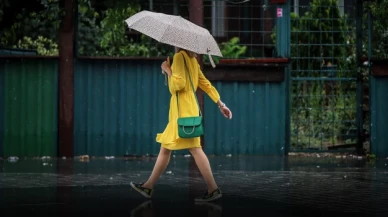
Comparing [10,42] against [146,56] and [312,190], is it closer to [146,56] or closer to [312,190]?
[146,56]

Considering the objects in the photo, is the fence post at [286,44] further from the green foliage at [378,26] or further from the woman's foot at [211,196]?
the woman's foot at [211,196]

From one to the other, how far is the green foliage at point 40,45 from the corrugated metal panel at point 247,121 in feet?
11.0

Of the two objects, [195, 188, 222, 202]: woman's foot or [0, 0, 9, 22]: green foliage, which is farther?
[0, 0, 9, 22]: green foliage

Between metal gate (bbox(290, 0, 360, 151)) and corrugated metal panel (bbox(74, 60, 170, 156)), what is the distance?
235cm

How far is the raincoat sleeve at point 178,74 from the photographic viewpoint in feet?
30.9

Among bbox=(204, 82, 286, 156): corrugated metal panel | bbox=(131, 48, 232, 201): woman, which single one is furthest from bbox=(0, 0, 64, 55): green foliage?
bbox=(131, 48, 232, 201): woman

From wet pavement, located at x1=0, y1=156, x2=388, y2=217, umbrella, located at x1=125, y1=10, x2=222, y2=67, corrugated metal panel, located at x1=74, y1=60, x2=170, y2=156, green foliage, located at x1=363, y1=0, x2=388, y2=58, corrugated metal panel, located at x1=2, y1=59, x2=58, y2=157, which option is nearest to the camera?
wet pavement, located at x1=0, y1=156, x2=388, y2=217

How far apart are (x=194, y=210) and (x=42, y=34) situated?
8.66 m

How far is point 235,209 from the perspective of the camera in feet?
29.0

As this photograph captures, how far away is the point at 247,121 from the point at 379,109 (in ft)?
7.23

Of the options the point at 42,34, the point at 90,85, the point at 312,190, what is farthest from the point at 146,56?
the point at 312,190

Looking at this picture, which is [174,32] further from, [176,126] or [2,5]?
[2,5]

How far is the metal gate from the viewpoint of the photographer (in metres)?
15.3

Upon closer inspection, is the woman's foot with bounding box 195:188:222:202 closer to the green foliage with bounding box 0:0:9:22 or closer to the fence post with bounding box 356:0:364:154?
the fence post with bounding box 356:0:364:154
